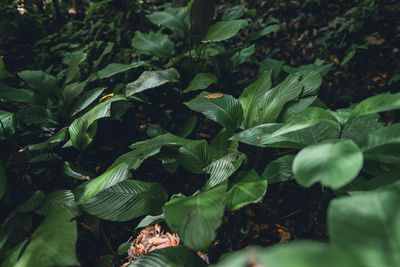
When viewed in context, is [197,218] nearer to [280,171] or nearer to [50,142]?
[280,171]

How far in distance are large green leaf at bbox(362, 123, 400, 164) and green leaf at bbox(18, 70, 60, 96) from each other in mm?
1658

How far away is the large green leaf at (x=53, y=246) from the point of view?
0.62 meters

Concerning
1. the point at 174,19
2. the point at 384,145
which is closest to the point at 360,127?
the point at 384,145

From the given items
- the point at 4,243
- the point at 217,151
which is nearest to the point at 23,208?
the point at 4,243

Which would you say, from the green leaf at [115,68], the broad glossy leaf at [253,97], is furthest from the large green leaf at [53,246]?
the green leaf at [115,68]

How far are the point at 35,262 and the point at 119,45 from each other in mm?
2652

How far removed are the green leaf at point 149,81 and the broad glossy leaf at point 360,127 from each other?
2.99 feet

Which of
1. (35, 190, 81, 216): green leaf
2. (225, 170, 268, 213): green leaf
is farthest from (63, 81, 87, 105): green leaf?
(225, 170, 268, 213): green leaf

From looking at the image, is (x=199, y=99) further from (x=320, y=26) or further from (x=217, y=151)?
(x=320, y=26)

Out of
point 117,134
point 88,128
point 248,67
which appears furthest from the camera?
point 248,67

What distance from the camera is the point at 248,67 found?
247 cm

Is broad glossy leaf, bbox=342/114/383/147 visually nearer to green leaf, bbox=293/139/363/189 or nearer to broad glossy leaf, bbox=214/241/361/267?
green leaf, bbox=293/139/363/189

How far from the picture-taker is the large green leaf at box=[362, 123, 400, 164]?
2.41 ft

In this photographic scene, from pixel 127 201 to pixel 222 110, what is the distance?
57cm
